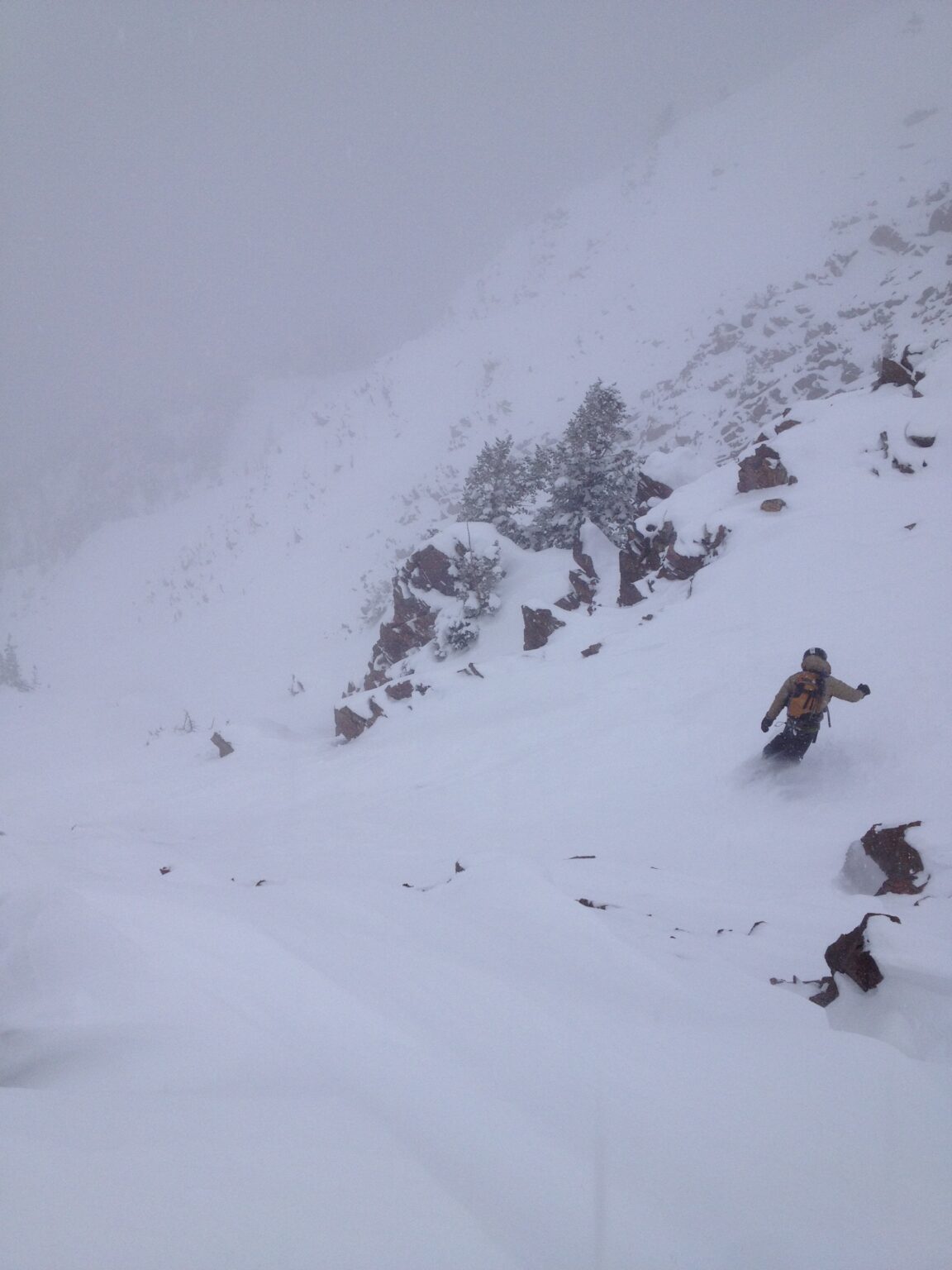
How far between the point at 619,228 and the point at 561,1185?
52167 millimetres

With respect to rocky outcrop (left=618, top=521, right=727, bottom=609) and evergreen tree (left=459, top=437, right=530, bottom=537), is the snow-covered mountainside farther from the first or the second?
evergreen tree (left=459, top=437, right=530, bottom=537)

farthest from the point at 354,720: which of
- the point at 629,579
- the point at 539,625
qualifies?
the point at 629,579

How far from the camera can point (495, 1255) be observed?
1167mm

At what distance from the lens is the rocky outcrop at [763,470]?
11992 millimetres

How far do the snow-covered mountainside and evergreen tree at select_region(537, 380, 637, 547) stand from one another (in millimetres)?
890

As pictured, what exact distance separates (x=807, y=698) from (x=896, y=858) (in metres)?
1.77

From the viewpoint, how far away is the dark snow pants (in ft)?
16.9

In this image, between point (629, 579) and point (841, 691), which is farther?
point (629, 579)

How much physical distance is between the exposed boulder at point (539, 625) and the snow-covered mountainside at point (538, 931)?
207 mm

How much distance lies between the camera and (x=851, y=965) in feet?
7.44

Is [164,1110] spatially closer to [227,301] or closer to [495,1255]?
[495,1255]

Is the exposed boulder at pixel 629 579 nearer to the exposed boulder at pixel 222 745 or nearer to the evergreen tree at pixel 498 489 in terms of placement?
the evergreen tree at pixel 498 489

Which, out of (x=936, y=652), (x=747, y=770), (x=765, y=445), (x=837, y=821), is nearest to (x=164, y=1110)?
(x=837, y=821)

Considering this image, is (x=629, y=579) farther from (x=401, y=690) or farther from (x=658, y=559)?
(x=401, y=690)
